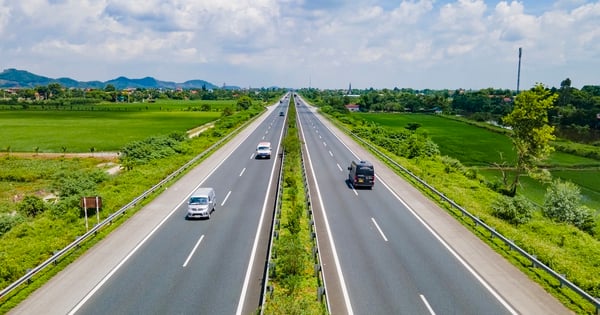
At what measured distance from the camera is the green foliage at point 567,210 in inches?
1210

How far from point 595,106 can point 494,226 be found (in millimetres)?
135481

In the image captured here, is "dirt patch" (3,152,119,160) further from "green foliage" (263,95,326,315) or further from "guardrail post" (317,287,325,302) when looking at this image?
"guardrail post" (317,287,325,302)

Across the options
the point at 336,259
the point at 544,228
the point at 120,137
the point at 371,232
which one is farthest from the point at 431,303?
the point at 120,137

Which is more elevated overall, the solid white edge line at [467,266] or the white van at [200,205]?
the white van at [200,205]

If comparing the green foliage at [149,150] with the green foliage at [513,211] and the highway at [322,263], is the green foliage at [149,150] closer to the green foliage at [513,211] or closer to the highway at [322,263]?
the highway at [322,263]

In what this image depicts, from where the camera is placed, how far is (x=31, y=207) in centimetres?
3238

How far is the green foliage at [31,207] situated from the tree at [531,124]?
43.4 m

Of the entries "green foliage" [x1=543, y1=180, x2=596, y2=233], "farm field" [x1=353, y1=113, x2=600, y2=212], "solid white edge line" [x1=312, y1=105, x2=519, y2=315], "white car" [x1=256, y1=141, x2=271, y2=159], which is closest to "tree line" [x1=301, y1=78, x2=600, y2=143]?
"farm field" [x1=353, y1=113, x2=600, y2=212]

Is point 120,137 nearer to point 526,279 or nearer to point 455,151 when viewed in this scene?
point 455,151

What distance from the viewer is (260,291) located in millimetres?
17453

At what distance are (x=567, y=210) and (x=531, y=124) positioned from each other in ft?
43.9

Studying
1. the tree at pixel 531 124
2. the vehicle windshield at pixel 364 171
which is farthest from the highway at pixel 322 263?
the tree at pixel 531 124

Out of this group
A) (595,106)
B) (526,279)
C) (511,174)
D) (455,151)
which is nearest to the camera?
(526,279)

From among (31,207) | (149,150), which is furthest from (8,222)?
(149,150)
